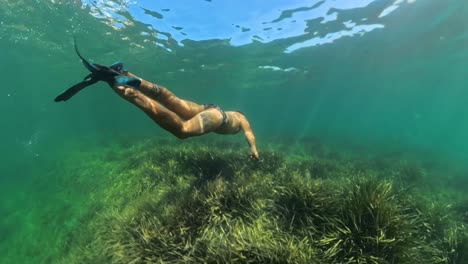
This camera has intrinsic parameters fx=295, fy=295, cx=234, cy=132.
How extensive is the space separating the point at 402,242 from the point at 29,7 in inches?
931

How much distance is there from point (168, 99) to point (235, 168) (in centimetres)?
369

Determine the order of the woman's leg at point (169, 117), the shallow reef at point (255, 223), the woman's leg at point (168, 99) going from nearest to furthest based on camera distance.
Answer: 1. the woman's leg at point (169, 117)
2. the shallow reef at point (255, 223)
3. the woman's leg at point (168, 99)

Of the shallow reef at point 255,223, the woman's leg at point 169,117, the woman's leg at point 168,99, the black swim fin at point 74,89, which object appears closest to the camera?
the woman's leg at point 169,117

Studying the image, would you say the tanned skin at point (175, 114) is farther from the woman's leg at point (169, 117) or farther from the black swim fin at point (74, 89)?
the black swim fin at point (74, 89)

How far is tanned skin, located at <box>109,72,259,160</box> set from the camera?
4.60m

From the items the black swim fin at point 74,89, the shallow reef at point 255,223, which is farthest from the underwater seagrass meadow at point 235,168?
the black swim fin at point 74,89

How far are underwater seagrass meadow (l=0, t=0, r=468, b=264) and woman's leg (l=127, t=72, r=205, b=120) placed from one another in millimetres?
1948

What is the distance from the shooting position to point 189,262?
5219 millimetres

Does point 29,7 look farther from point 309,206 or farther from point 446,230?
point 446,230

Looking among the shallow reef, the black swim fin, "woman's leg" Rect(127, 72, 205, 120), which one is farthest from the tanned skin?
the shallow reef

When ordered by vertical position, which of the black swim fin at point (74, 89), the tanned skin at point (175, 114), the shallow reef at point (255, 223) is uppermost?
the black swim fin at point (74, 89)

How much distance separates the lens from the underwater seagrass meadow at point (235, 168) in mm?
5531

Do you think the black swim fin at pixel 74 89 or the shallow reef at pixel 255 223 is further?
the shallow reef at pixel 255 223

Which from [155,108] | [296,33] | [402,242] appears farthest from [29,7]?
[402,242]
